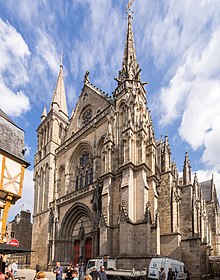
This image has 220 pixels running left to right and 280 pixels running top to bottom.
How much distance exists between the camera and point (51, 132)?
82.8ft

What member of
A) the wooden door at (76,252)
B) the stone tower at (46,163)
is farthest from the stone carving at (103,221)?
the stone tower at (46,163)

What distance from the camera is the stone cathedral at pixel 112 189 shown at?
50.3 ft

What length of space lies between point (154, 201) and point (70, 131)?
36.6ft

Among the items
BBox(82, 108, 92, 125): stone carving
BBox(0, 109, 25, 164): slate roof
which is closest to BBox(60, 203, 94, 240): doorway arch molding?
BBox(82, 108, 92, 125): stone carving

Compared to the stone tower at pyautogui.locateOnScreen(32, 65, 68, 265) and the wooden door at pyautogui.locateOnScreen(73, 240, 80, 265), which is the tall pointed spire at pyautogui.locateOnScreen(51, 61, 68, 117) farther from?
the wooden door at pyautogui.locateOnScreen(73, 240, 80, 265)

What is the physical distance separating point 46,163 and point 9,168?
13.5 metres

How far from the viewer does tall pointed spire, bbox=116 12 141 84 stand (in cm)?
2055

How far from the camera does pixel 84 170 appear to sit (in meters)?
21.3

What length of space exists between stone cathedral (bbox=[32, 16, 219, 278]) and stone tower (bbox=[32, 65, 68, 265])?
0.09m

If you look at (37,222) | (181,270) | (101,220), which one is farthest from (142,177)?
(37,222)

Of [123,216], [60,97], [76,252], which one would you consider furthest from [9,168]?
[60,97]

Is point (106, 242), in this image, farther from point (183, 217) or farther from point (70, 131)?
point (70, 131)

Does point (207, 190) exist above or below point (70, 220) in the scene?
above

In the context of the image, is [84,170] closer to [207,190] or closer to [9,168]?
[9,168]
